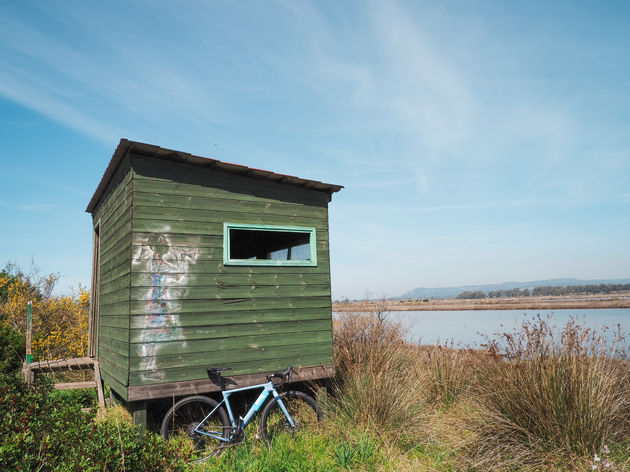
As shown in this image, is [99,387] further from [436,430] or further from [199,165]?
A: [436,430]

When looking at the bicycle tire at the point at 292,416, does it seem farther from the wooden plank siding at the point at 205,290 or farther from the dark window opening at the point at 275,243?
the dark window opening at the point at 275,243

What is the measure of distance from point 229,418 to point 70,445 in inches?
93.2

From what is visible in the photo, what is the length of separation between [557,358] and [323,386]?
3477 millimetres

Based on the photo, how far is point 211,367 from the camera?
18.6 ft

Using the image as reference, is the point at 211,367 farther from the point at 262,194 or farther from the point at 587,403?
the point at 587,403

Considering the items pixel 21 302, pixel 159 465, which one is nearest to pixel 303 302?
pixel 159 465

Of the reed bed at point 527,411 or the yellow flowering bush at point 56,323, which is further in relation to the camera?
the yellow flowering bush at point 56,323

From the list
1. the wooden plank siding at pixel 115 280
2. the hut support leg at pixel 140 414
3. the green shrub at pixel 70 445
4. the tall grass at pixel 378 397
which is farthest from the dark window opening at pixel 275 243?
the green shrub at pixel 70 445

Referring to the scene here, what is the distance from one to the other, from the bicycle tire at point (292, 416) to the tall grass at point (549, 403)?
220cm

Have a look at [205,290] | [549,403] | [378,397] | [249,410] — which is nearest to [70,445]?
[249,410]

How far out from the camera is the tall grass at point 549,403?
4289mm

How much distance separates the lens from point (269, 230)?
256 inches

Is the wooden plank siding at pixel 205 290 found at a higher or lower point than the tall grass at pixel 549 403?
higher

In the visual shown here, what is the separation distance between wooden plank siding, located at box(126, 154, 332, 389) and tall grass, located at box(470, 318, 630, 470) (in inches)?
107
